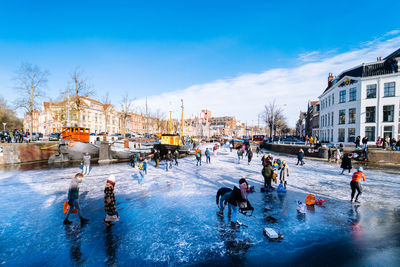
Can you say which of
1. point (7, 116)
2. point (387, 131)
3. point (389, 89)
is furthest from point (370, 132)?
point (7, 116)

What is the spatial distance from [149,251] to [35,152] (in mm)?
26897

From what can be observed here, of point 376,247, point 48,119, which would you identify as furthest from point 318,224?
point 48,119

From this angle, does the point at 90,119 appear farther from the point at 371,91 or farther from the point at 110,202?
the point at 371,91

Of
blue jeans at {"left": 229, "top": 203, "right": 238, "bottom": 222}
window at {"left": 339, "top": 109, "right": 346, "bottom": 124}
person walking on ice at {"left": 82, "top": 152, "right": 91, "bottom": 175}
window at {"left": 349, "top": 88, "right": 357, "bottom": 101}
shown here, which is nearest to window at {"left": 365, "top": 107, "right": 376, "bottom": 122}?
window at {"left": 349, "top": 88, "right": 357, "bottom": 101}

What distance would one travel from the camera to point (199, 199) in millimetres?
9109

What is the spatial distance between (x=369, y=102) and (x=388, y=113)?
2.57 meters

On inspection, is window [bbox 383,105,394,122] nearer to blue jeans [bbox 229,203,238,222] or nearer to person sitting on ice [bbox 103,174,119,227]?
blue jeans [bbox 229,203,238,222]

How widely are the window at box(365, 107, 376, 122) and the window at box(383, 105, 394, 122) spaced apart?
3.68ft

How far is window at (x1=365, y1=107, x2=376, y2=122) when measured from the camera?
88.4ft

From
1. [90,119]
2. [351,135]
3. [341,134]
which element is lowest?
[351,135]

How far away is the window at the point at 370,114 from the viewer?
27.0m

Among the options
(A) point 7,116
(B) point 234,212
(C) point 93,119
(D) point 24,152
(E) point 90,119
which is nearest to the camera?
(B) point 234,212

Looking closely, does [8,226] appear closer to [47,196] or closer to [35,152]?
[47,196]

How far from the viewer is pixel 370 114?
2716 cm
